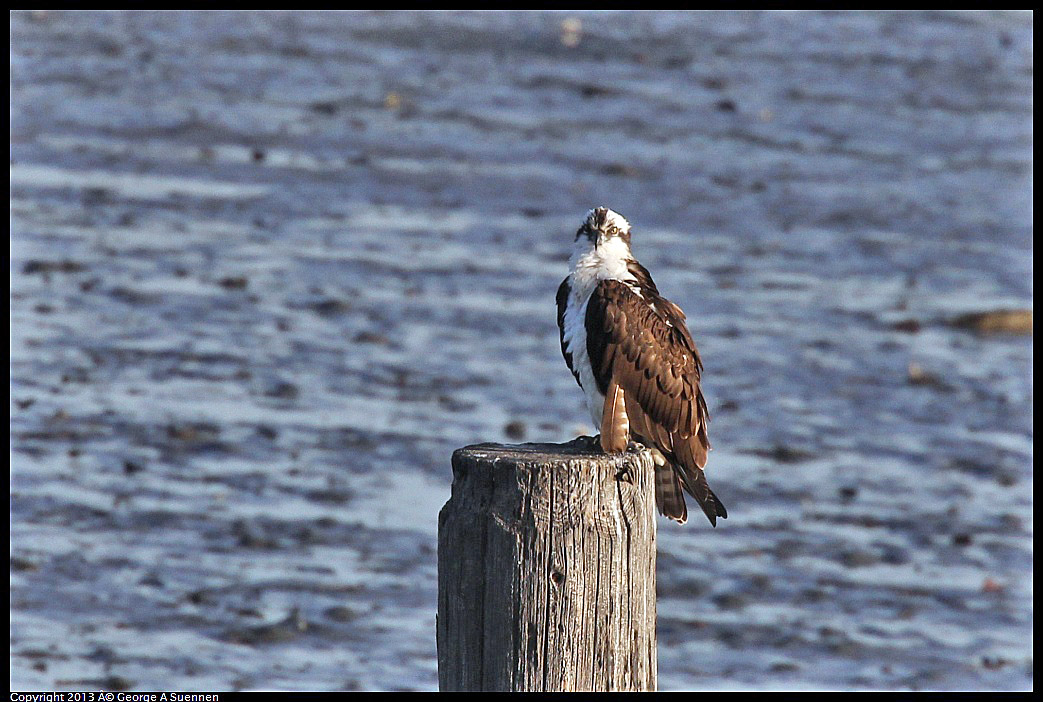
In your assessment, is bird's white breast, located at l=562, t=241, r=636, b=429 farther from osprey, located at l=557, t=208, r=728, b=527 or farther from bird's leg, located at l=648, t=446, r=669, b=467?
bird's leg, located at l=648, t=446, r=669, b=467

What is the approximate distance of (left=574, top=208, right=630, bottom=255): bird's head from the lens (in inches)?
223

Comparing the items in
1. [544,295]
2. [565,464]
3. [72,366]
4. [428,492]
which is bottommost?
[565,464]

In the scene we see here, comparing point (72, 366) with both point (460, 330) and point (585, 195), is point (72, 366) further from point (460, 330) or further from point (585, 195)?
point (585, 195)

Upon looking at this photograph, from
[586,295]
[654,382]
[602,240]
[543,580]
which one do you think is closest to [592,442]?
[654,382]

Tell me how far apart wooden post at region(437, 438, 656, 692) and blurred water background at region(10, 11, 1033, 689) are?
10.4ft

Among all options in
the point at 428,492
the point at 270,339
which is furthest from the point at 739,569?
the point at 270,339

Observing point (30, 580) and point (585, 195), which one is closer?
point (30, 580)

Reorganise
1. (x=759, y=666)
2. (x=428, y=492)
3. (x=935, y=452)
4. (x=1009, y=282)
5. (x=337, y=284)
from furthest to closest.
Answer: (x=1009, y=282) → (x=337, y=284) → (x=935, y=452) → (x=428, y=492) → (x=759, y=666)

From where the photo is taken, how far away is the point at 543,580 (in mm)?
3873

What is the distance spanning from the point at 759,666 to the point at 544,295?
17.2ft

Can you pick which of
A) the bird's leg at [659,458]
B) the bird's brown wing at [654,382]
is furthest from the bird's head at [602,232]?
the bird's leg at [659,458]

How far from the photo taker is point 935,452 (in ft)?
33.0

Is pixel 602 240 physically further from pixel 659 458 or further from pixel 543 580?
pixel 543 580

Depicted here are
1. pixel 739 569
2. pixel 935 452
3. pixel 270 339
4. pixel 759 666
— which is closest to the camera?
pixel 759 666
